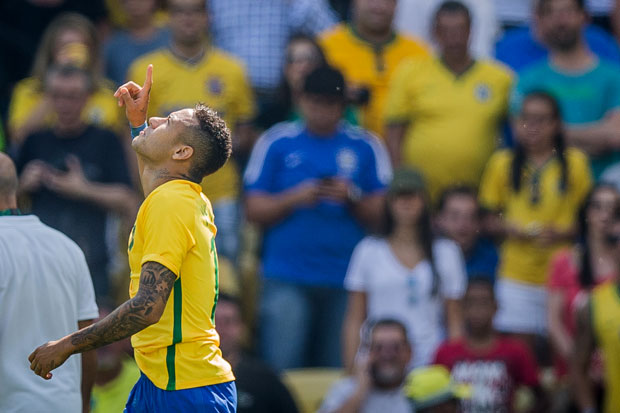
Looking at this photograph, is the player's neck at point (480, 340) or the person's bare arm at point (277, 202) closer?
the player's neck at point (480, 340)

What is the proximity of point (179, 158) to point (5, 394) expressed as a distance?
53.2 inches

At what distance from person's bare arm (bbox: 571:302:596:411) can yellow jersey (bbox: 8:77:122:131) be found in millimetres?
3957

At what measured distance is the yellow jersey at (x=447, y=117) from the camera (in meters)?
9.76

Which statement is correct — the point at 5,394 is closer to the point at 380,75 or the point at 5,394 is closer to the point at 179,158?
the point at 179,158

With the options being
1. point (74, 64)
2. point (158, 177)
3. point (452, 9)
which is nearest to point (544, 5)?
point (452, 9)

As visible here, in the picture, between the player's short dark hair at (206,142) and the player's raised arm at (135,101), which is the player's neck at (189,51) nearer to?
the player's raised arm at (135,101)

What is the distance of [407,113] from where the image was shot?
995 centimetres

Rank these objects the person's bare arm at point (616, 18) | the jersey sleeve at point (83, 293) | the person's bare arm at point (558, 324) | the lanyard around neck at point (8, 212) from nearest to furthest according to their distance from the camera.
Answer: the lanyard around neck at point (8, 212) < the jersey sleeve at point (83, 293) < the person's bare arm at point (558, 324) < the person's bare arm at point (616, 18)

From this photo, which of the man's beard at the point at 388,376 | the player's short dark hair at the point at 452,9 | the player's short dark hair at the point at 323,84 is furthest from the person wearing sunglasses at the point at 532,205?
the player's short dark hair at the point at 323,84

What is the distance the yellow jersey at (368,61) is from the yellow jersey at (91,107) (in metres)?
1.84

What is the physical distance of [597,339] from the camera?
8.52 meters

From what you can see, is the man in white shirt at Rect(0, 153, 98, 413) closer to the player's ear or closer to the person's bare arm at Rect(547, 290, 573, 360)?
the player's ear

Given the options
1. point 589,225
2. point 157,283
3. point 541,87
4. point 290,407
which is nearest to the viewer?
point 157,283

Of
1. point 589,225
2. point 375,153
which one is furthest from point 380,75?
point 589,225
